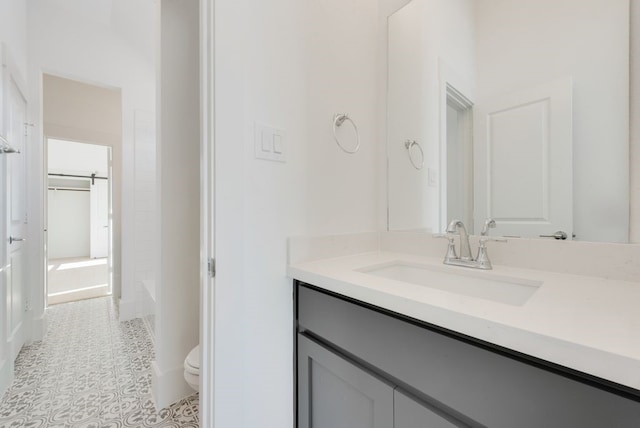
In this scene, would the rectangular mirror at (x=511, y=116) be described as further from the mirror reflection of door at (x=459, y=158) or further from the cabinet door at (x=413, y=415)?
the cabinet door at (x=413, y=415)

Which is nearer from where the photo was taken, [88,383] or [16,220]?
[88,383]

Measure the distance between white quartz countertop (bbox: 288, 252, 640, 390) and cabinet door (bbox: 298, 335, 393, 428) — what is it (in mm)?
220

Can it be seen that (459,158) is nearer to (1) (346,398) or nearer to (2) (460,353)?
(2) (460,353)

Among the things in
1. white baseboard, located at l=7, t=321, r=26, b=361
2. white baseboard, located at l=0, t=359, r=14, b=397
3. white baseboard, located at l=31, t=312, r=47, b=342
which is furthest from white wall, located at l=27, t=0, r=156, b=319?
white baseboard, located at l=0, t=359, r=14, b=397

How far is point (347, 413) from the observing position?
0.80 m

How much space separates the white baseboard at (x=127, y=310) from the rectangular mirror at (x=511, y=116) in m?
2.84

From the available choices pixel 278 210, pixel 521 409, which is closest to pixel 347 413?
pixel 521 409

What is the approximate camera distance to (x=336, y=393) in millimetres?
834

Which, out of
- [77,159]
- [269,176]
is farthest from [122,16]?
[77,159]

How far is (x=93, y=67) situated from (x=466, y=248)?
354 cm

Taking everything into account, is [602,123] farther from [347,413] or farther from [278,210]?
[347,413]

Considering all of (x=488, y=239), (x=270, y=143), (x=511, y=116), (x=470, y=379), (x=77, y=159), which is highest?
(x=77, y=159)

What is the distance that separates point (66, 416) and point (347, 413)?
160 centimetres

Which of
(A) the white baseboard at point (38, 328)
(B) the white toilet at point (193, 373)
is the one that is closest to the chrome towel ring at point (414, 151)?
(B) the white toilet at point (193, 373)
